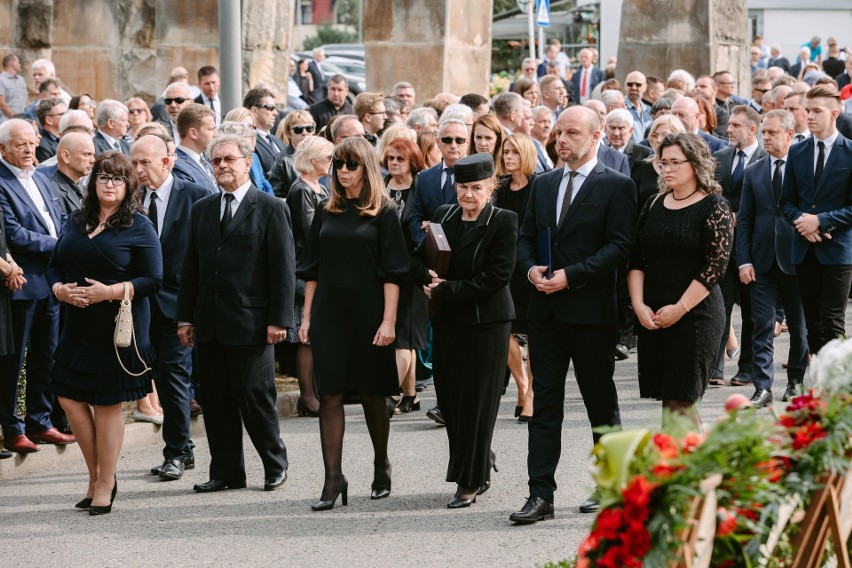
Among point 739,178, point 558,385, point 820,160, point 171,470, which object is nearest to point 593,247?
point 558,385

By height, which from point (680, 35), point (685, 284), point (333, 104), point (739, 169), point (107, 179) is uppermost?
point (680, 35)

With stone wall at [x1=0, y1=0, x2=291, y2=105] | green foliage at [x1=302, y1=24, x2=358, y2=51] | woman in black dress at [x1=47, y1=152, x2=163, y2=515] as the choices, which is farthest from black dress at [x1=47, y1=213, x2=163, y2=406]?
green foliage at [x1=302, y1=24, x2=358, y2=51]

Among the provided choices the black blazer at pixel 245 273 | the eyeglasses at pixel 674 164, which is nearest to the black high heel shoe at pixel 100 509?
the black blazer at pixel 245 273

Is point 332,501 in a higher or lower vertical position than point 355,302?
lower

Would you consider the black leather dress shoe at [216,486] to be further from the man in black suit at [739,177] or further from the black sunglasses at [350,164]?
the man in black suit at [739,177]

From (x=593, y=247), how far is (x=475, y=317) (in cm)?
74

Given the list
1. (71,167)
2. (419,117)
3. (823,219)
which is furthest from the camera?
(419,117)

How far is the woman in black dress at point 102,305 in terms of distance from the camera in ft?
26.0

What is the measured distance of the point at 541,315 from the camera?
771 cm

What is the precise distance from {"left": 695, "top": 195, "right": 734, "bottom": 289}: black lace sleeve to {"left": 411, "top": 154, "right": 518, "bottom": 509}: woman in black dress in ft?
3.51

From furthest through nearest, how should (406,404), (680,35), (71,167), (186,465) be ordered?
(680,35)
(406,404)
(71,167)
(186,465)

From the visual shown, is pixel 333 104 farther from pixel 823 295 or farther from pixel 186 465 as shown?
pixel 186 465

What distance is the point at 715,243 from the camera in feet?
24.1

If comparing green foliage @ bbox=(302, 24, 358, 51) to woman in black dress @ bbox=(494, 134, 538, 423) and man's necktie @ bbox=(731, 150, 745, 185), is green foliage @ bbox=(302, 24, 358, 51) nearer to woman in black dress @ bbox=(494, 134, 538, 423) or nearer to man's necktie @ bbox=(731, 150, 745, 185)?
man's necktie @ bbox=(731, 150, 745, 185)
